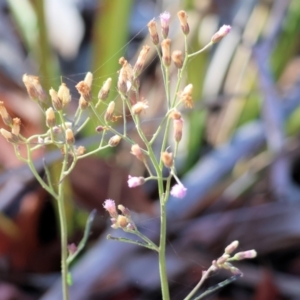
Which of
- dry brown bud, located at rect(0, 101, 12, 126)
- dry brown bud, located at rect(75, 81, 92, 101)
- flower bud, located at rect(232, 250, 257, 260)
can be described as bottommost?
flower bud, located at rect(232, 250, 257, 260)

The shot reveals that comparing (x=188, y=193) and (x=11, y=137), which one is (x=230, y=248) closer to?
(x=11, y=137)

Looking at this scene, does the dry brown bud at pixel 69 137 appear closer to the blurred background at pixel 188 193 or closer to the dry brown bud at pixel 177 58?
the dry brown bud at pixel 177 58

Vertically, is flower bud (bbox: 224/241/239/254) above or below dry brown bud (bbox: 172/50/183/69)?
below

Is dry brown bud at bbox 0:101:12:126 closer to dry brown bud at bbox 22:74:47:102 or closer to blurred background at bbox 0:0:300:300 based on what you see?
dry brown bud at bbox 22:74:47:102

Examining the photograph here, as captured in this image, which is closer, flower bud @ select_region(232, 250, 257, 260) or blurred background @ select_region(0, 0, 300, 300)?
flower bud @ select_region(232, 250, 257, 260)

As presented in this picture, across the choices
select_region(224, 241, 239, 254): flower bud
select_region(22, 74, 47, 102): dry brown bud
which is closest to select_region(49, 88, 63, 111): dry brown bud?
select_region(22, 74, 47, 102): dry brown bud

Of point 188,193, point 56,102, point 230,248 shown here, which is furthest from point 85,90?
point 188,193

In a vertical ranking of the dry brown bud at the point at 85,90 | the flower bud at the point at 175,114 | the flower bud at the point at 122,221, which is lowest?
the flower bud at the point at 122,221

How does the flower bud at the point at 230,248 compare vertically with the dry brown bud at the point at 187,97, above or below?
below

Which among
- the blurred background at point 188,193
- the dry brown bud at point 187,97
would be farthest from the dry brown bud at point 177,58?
the blurred background at point 188,193
